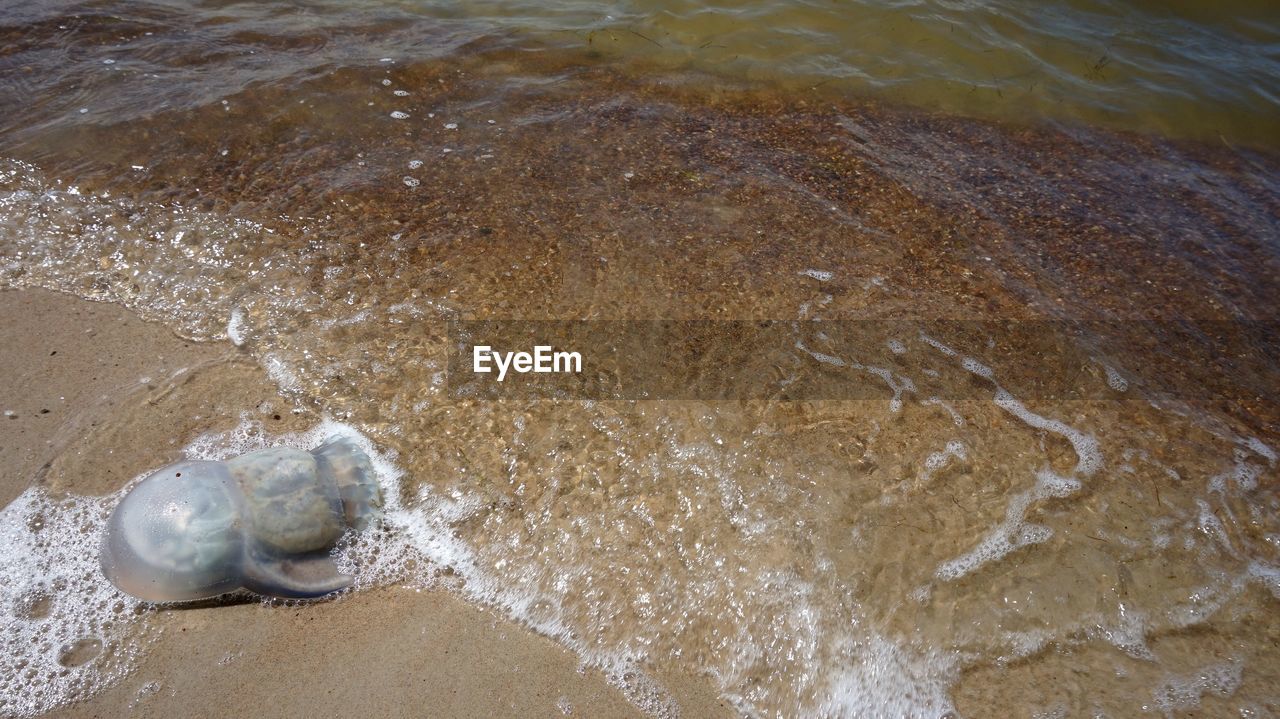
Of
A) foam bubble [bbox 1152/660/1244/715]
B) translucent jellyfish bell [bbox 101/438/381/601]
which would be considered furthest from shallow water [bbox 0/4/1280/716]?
translucent jellyfish bell [bbox 101/438/381/601]

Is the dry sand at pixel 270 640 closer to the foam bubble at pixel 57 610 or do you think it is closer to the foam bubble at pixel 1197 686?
the foam bubble at pixel 57 610

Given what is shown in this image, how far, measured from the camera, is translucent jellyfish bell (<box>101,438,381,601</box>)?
241cm

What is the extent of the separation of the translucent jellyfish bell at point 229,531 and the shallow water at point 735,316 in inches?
6.8

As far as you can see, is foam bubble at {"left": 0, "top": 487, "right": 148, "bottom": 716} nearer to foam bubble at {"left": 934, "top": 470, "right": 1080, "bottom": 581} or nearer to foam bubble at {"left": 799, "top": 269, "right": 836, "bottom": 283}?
foam bubble at {"left": 934, "top": 470, "right": 1080, "bottom": 581}

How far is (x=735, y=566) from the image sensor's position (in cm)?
278

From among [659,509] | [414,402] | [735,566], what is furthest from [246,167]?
[735,566]

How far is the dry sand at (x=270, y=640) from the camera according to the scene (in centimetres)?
237

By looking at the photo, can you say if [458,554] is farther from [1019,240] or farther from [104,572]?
[1019,240]

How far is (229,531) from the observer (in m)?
2.43

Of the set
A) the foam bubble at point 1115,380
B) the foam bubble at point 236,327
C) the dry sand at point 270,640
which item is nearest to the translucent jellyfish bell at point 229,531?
the dry sand at point 270,640

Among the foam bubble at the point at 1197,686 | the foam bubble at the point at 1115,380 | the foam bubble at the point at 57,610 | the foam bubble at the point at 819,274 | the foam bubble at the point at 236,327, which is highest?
the foam bubble at the point at 819,274

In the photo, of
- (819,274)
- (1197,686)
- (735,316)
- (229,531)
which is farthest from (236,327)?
(1197,686)

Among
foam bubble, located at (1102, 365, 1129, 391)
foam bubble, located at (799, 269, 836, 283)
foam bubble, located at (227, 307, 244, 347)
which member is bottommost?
foam bubble, located at (1102, 365, 1129, 391)

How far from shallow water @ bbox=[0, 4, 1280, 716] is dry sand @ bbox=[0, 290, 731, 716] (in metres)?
0.10
